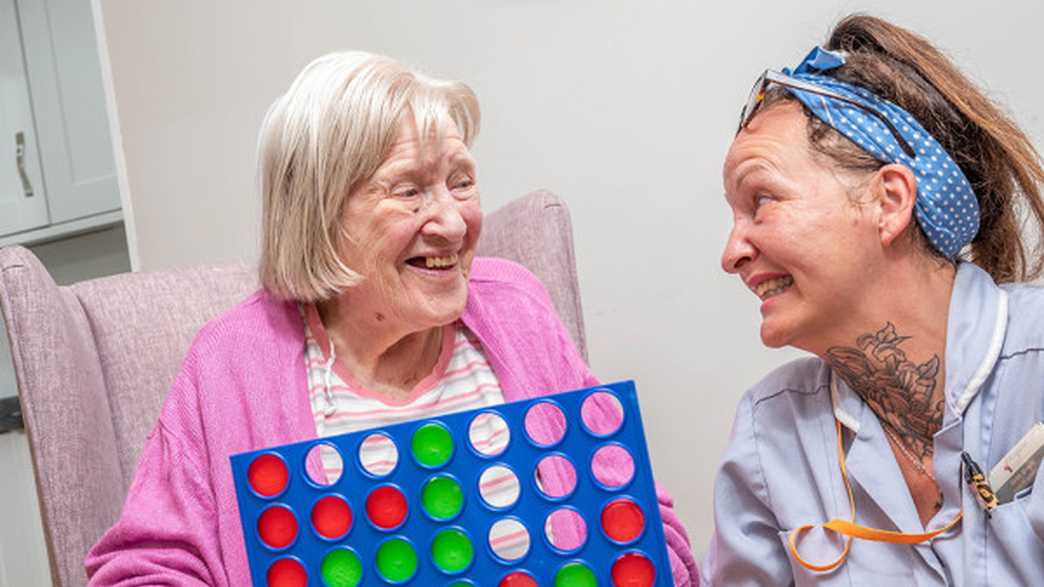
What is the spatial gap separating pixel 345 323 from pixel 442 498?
0.46 m

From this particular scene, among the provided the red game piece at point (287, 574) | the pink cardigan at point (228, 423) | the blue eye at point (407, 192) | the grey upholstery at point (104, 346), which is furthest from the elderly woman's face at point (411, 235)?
the red game piece at point (287, 574)

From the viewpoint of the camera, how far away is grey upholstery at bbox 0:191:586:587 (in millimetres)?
1275

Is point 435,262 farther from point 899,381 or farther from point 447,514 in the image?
point 899,381

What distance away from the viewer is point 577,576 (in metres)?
0.96

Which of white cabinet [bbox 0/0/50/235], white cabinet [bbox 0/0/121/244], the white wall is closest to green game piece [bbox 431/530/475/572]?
the white wall

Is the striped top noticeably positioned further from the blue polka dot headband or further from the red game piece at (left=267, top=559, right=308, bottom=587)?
the blue polka dot headband

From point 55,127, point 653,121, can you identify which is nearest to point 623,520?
point 653,121


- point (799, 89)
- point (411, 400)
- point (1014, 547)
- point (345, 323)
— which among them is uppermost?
point (799, 89)

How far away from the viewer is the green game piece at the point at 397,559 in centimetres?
95

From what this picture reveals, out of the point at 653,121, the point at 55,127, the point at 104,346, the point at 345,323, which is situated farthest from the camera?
the point at 55,127

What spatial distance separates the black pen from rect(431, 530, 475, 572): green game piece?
42 centimetres

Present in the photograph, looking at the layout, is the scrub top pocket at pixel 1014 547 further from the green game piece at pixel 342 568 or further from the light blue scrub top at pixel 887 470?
the green game piece at pixel 342 568

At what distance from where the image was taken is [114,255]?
10.2 feet

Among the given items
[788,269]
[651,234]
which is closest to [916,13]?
[651,234]
